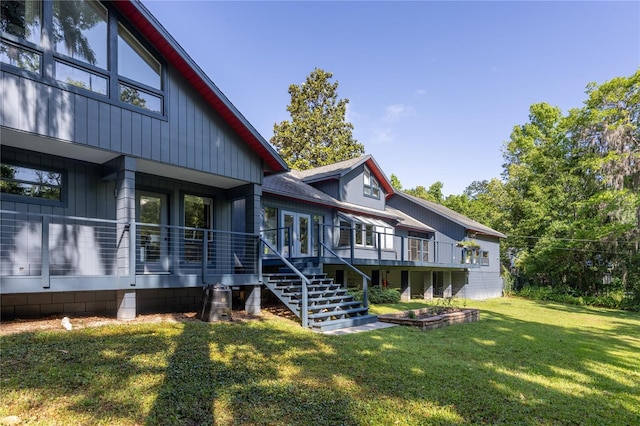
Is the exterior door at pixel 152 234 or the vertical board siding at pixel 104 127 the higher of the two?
the vertical board siding at pixel 104 127

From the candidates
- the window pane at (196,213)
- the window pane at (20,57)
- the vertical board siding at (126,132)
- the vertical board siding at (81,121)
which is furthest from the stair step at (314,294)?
the window pane at (20,57)

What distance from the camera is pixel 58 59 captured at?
287 inches

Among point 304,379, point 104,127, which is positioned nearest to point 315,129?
point 104,127

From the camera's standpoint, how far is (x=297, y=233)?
48.1 feet

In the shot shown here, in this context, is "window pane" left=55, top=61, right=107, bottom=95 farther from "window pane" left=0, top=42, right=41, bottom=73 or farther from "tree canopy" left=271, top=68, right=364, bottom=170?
"tree canopy" left=271, top=68, right=364, bottom=170

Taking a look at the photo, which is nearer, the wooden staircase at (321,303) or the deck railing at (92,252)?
the deck railing at (92,252)

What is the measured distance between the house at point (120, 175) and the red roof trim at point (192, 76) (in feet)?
0.09

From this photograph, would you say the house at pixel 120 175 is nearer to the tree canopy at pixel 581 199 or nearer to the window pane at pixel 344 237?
the window pane at pixel 344 237

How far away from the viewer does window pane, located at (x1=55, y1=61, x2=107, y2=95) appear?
730 centimetres

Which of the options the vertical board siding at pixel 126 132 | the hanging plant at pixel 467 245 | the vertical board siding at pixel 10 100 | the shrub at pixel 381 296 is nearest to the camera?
the vertical board siding at pixel 10 100

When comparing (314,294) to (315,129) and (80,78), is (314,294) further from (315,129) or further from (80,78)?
(315,129)

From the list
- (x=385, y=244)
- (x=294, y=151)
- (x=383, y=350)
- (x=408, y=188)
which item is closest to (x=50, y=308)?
(x=383, y=350)

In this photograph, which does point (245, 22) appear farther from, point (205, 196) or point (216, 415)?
point (216, 415)

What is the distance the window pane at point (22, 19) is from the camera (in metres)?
6.85
